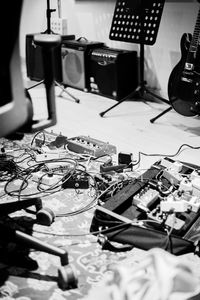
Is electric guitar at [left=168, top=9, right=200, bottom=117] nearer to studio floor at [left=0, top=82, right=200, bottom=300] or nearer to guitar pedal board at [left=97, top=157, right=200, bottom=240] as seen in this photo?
studio floor at [left=0, top=82, right=200, bottom=300]

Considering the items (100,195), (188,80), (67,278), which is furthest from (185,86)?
(67,278)

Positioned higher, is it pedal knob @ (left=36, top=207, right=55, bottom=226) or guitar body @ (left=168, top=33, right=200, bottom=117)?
guitar body @ (left=168, top=33, right=200, bottom=117)

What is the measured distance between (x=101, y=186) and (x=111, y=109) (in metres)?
1.29

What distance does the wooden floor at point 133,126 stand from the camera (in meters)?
2.28

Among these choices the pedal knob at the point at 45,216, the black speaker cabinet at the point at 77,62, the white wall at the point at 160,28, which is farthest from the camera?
the black speaker cabinet at the point at 77,62

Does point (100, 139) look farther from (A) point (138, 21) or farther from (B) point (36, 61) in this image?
(B) point (36, 61)

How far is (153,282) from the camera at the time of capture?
3.46 feet

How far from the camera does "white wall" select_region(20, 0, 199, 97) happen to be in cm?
295

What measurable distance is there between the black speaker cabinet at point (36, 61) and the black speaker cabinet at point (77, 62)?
91 mm

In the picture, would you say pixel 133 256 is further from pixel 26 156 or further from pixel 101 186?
pixel 26 156

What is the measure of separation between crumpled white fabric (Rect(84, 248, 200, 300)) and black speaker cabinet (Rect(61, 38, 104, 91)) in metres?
2.57

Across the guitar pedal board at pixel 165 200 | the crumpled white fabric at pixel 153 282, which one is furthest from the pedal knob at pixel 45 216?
the crumpled white fabric at pixel 153 282

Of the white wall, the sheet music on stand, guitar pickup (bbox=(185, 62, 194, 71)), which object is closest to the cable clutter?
guitar pickup (bbox=(185, 62, 194, 71))

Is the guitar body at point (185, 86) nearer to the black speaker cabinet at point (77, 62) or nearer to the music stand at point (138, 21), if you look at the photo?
the music stand at point (138, 21)
